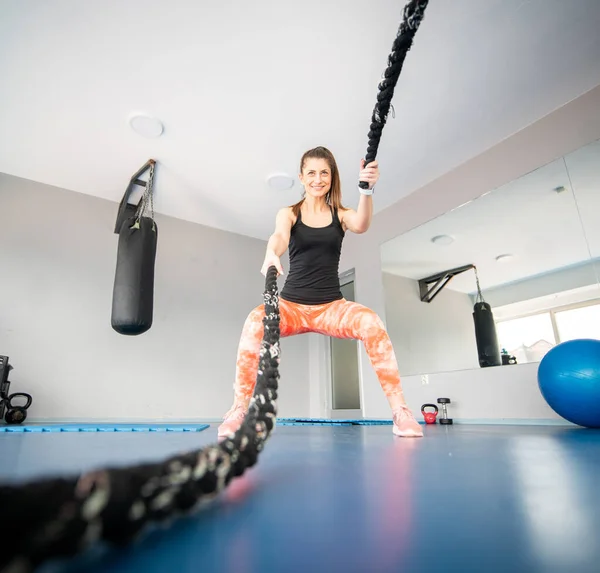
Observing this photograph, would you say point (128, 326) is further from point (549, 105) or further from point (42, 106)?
point (549, 105)

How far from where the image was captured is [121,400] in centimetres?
348

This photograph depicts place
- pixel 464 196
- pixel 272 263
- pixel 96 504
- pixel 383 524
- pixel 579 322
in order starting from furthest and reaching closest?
pixel 464 196 < pixel 579 322 < pixel 272 263 < pixel 383 524 < pixel 96 504

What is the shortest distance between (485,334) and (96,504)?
3.19 meters

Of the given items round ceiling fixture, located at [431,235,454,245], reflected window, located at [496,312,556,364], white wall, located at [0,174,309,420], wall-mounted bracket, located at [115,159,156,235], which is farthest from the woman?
white wall, located at [0,174,309,420]

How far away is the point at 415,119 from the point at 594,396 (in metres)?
2.23

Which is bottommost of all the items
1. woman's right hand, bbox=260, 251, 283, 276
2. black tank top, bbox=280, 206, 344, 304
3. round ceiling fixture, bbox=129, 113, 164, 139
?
woman's right hand, bbox=260, 251, 283, 276

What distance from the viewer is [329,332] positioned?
151 centimetres

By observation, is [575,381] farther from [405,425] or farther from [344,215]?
[344,215]

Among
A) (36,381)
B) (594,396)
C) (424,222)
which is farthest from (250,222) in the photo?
(594,396)

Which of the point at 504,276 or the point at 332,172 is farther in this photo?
the point at 504,276

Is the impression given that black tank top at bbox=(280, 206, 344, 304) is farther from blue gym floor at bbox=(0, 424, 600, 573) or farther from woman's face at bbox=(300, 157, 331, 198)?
blue gym floor at bbox=(0, 424, 600, 573)

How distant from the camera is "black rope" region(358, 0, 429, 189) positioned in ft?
2.79

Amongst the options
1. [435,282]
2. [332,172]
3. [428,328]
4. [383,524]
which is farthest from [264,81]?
[383,524]

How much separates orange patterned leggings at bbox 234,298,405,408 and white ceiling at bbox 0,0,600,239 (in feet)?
5.88
